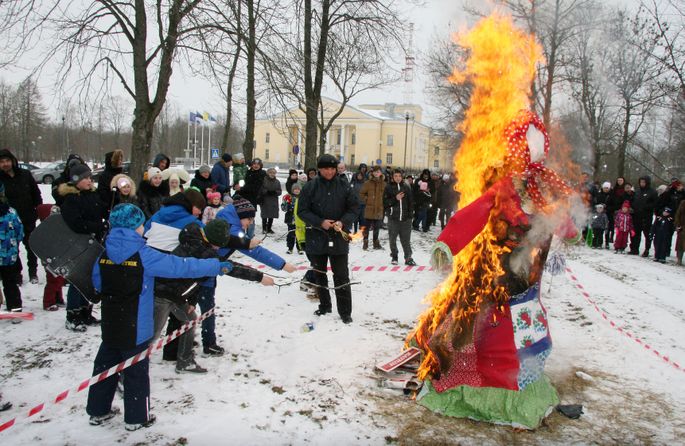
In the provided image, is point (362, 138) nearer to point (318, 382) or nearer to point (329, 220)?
point (329, 220)

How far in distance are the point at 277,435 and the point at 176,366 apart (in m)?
1.51

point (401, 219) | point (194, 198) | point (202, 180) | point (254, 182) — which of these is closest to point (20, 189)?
point (202, 180)

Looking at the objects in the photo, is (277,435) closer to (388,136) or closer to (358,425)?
(358,425)

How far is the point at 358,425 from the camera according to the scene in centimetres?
354

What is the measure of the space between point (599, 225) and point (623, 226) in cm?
91

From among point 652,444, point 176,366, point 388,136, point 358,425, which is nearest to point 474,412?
point 358,425

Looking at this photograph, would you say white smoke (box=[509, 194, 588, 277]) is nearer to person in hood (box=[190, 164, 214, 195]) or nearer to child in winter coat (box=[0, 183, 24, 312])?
child in winter coat (box=[0, 183, 24, 312])

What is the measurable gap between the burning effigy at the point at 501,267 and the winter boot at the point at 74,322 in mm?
3790

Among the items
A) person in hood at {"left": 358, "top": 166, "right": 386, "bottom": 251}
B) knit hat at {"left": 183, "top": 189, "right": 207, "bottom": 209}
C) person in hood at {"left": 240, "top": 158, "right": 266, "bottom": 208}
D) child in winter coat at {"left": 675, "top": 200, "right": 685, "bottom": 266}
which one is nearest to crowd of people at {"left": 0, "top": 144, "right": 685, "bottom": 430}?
knit hat at {"left": 183, "top": 189, "right": 207, "bottom": 209}

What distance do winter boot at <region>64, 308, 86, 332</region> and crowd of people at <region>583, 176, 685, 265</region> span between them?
11.9m

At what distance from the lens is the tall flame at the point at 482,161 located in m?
3.73

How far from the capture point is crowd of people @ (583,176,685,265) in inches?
471

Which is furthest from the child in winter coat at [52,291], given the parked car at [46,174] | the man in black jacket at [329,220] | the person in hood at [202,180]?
the parked car at [46,174]

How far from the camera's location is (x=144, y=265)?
10.8 ft
